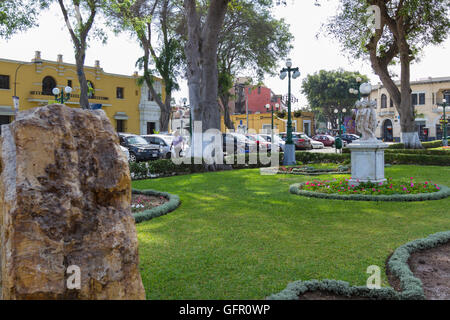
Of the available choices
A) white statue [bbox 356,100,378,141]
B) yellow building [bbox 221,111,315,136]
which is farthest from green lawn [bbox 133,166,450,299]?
yellow building [bbox 221,111,315,136]

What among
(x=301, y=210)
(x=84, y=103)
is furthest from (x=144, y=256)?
(x=84, y=103)

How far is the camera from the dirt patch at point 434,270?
343cm

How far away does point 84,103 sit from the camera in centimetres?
2038

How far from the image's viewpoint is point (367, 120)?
918cm

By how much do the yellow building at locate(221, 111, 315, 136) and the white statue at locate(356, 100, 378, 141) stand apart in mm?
38568

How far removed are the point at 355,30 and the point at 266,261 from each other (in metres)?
21.1

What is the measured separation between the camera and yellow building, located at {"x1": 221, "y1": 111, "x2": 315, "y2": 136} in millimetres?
50469

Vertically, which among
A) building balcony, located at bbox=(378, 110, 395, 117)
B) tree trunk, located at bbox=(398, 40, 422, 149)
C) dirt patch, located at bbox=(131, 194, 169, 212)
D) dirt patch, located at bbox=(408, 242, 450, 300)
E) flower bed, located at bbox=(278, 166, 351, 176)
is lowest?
dirt patch, located at bbox=(408, 242, 450, 300)

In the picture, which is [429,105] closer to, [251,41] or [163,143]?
[251,41]

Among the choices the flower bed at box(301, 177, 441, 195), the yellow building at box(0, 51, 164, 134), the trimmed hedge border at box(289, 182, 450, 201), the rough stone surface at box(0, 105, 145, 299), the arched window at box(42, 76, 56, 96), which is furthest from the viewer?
the arched window at box(42, 76, 56, 96)

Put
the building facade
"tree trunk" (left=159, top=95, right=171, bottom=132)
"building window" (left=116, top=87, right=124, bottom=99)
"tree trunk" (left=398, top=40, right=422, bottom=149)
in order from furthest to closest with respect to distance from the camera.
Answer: the building facade, "building window" (left=116, top=87, right=124, bottom=99), "tree trunk" (left=159, top=95, right=171, bottom=132), "tree trunk" (left=398, top=40, right=422, bottom=149)

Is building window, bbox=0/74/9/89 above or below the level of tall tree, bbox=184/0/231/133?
above

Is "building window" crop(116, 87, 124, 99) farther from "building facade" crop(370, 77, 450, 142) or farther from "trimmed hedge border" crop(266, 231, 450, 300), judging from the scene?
"trimmed hedge border" crop(266, 231, 450, 300)

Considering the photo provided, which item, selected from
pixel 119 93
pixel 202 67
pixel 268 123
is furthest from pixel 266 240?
pixel 268 123
